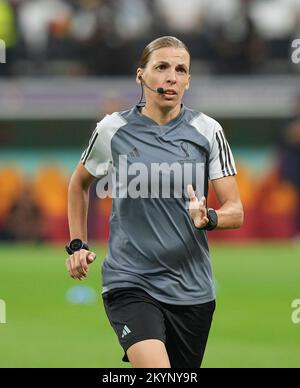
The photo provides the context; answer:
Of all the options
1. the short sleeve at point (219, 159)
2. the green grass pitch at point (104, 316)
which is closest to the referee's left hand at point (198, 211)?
the short sleeve at point (219, 159)

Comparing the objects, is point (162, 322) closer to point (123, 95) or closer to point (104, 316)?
point (104, 316)

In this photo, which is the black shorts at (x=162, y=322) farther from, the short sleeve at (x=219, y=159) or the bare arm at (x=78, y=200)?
the short sleeve at (x=219, y=159)

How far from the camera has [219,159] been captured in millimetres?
7492

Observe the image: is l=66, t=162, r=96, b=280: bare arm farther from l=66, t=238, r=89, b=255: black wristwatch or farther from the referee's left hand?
the referee's left hand

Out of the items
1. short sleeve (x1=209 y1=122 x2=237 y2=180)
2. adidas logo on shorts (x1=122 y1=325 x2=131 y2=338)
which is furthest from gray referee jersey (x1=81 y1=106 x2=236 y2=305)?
adidas logo on shorts (x1=122 y1=325 x2=131 y2=338)

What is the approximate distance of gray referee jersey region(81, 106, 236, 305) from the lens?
735 cm

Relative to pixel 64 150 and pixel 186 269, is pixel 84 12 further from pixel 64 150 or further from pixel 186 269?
pixel 186 269

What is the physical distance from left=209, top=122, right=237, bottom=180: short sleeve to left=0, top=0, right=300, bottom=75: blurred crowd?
15127 millimetres

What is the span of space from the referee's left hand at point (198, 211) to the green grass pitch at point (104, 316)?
383cm

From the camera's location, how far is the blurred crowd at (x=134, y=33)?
74.9 ft

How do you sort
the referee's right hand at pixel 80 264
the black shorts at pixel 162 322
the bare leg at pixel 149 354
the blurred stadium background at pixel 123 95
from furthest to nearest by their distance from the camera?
1. the blurred stadium background at pixel 123 95
2. the referee's right hand at pixel 80 264
3. the black shorts at pixel 162 322
4. the bare leg at pixel 149 354

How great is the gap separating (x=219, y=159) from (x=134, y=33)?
15.9 metres
